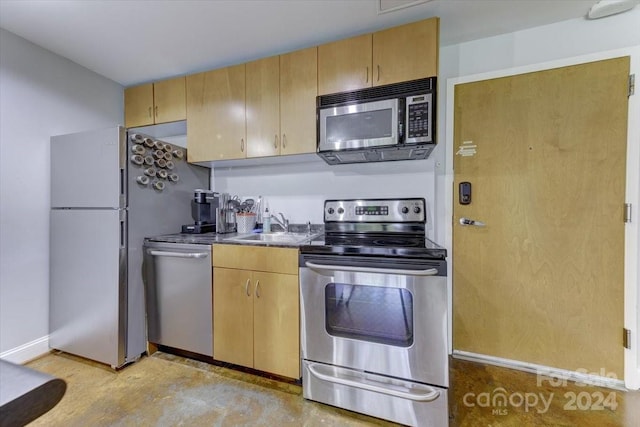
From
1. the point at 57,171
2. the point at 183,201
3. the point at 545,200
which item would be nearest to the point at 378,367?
the point at 545,200

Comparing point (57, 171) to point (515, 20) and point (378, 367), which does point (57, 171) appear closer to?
point (378, 367)

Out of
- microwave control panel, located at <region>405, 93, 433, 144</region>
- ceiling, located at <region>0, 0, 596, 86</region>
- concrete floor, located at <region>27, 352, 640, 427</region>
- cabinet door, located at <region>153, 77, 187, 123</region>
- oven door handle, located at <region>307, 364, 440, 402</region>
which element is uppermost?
ceiling, located at <region>0, 0, 596, 86</region>

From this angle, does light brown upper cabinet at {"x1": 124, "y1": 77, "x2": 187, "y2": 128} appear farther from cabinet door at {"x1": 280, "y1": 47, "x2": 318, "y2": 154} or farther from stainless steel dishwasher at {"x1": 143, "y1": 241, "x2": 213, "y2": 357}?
stainless steel dishwasher at {"x1": 143, "y1": 241, "x2": 213, "y2": 357}

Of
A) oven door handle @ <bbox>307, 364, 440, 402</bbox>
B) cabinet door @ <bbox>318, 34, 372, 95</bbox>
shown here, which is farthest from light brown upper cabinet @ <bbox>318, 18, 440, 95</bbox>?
oven door handle @ <bbox>307, 364, 440, 402</bbox>

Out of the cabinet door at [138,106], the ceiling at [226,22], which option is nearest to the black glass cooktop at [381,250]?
the ceiling at [226,22]

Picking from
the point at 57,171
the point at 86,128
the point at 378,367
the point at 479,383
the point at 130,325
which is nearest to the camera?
the point at 378,367

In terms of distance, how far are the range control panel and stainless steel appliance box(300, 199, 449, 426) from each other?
461mm

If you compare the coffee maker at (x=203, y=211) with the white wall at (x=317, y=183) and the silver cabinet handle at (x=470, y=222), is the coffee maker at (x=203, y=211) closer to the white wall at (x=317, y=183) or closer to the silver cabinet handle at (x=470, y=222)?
the white wall at (x=317, y=183)

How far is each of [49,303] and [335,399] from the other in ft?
7.29

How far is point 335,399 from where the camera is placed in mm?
1407

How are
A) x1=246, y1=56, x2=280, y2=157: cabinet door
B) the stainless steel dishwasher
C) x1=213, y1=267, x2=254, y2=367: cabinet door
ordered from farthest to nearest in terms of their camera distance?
x1=246, y1=56, x2=280, y2=157: cabinet door → the stainless steel dishwasher → x1=213, y1=267, x2=254, y2=367: cabinet door

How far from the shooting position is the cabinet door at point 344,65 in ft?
5.57

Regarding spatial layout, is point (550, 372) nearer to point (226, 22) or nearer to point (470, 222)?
point (470, 222)

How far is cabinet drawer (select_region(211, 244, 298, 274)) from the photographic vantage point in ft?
5.05
